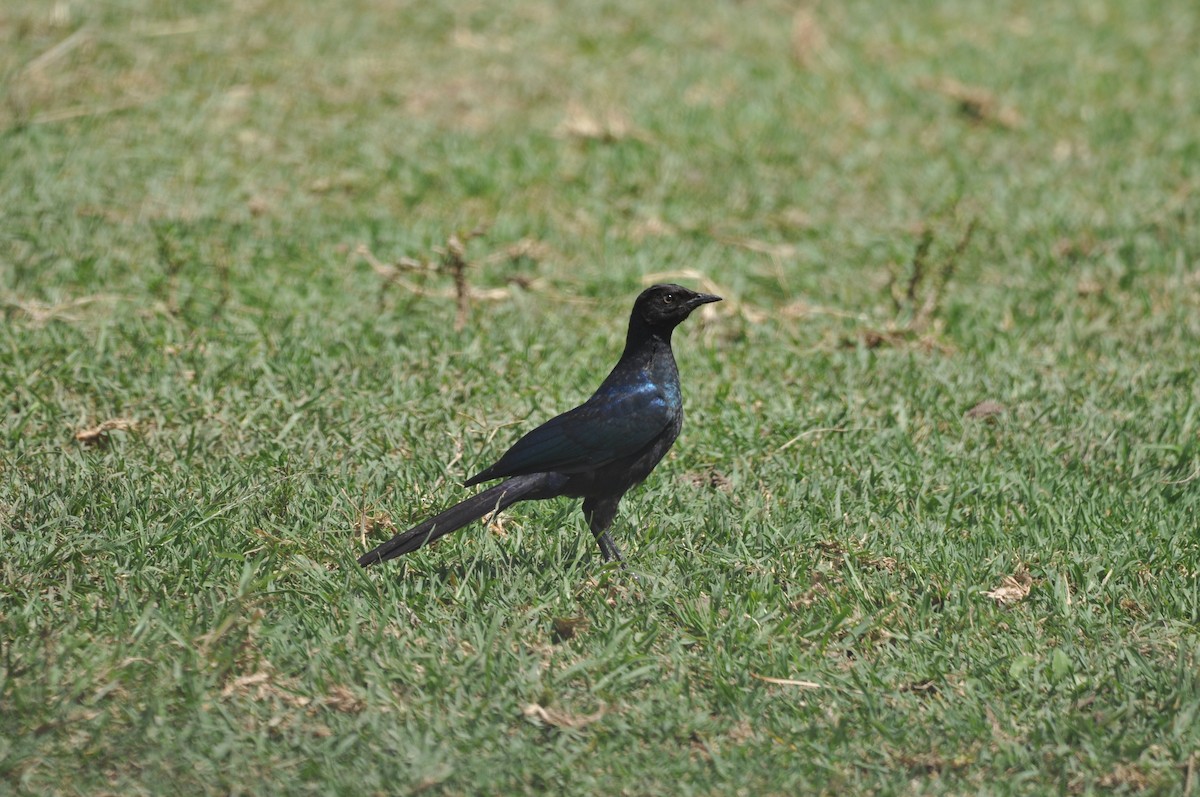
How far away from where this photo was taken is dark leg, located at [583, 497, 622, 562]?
4941mm

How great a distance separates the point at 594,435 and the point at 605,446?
0.05 metres

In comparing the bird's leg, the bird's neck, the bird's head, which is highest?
the bird's head

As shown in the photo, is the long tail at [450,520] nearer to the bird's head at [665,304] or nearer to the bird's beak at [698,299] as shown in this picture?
the bird's head at [665,304]

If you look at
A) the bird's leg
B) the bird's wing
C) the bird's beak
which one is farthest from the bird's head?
the bird's leg

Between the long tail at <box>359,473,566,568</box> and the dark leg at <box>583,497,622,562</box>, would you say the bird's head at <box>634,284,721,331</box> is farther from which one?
the long tail at <box>359,473,566,568</box>

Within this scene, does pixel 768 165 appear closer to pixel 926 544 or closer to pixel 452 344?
pixel 452 344

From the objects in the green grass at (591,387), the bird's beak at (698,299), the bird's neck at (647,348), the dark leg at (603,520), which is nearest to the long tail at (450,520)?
the green grass at (591,387)

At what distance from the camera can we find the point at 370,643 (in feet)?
14.1

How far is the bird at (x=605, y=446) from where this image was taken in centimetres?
464

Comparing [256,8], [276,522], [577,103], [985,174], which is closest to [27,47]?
[256,8]

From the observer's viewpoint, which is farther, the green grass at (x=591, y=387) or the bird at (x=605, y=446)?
the bird at (x=605, y=446)

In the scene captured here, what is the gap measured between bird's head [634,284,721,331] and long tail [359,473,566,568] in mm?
800

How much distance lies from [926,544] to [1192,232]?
4117 mm

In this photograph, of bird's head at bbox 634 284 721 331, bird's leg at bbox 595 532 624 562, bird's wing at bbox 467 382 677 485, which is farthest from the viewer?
bird's head at bbox 634 284 721 331
